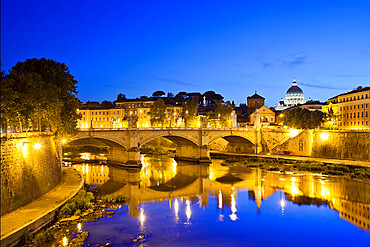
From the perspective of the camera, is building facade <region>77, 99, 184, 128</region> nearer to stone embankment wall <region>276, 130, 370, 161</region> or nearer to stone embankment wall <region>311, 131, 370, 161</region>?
stone embankment wall <region>276, 130, 370, 161</region>

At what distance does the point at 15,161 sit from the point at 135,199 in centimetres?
1304

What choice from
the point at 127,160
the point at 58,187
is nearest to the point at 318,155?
the point at 127,160

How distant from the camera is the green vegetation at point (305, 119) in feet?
251

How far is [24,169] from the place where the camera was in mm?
23875

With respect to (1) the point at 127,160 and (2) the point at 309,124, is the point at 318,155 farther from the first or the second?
(1) the point at 127,160

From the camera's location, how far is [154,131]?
5503cm

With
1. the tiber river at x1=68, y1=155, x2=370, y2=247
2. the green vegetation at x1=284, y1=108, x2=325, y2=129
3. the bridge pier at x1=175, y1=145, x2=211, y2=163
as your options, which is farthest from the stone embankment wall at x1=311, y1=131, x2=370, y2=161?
the bridge pier at x1=175, y1=145, x2=211, y2=163

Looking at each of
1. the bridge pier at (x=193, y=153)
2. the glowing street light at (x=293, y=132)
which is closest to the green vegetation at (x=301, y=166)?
the bridge pier at (x=193, y=153)

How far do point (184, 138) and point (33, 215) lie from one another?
39363 mm

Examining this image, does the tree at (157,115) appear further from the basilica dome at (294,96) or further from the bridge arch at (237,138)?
the basilica dome at (294,96)

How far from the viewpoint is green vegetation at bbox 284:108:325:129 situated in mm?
76356

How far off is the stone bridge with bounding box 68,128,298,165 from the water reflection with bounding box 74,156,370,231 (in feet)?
11.5

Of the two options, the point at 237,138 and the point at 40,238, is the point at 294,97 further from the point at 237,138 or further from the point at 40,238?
the point at 40,238

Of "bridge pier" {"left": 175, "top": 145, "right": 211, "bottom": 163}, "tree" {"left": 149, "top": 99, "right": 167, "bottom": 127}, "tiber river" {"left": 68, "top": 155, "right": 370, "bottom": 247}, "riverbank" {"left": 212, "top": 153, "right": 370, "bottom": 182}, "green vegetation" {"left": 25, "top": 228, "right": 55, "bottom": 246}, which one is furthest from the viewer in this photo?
"tree" {"left": 149, "top": 99, "right": 167, "bottom": 127}
